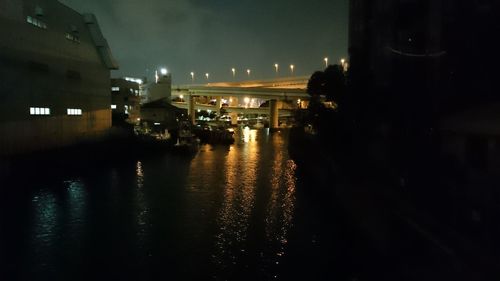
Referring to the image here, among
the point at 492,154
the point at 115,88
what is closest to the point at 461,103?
the point at 492,154

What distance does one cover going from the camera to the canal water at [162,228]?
26.8 feet

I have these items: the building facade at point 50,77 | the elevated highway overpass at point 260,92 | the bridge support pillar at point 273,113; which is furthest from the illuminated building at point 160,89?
the building facade at point 50,77

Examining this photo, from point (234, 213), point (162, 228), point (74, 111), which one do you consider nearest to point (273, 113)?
point (74, 111)

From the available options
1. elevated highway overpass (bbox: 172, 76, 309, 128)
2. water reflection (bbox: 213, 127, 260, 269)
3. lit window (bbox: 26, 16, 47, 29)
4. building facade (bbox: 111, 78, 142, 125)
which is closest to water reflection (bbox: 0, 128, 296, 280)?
water reflection (bbox: 213, 127, 260, 269)

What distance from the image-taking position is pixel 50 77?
19422 mm

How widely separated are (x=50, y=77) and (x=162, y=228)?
12.0 meters

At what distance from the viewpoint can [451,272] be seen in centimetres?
510

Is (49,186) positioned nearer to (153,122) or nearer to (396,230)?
(396,230)

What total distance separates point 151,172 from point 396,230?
15.3 metres

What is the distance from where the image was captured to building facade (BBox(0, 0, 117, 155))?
16469 mm

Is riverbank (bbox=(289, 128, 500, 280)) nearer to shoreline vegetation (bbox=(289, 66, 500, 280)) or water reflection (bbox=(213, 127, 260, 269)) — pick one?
shoreline vegetation (bbox=(289, 66, 500, 280))

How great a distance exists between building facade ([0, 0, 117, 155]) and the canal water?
6.18ft

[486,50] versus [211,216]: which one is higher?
[486,50]

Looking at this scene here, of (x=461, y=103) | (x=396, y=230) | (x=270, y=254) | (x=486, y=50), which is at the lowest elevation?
(x=270, y=254)
